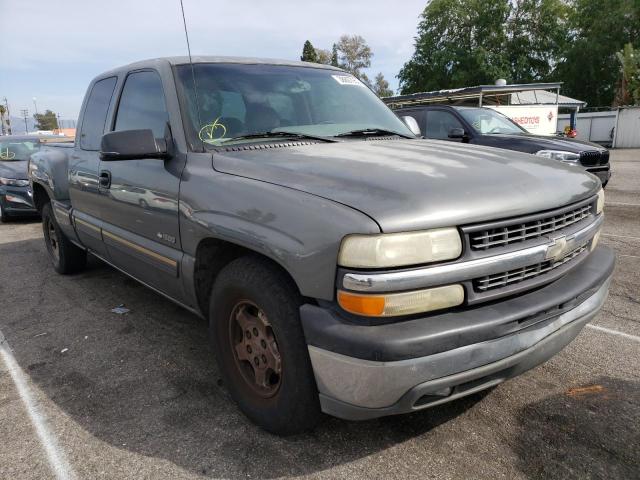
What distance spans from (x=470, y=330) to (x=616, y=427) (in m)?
1.18

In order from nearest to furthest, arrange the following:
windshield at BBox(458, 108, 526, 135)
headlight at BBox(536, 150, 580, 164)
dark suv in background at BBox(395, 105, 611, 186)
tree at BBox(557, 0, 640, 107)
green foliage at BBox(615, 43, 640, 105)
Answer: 1. headlight at BBox(536, 150, 580, 164)
2. dark suv in background at BBox(395, 105, 611, 186)
3. windshield at BBox(458, 108, 526, 135)
4. green foliage at BBox(615, 43, 640, 105)
5. tree at BBox(557, 0, 640, 107)

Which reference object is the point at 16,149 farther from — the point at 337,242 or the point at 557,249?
the point at 557,249

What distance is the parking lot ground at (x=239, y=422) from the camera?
87.6 inches

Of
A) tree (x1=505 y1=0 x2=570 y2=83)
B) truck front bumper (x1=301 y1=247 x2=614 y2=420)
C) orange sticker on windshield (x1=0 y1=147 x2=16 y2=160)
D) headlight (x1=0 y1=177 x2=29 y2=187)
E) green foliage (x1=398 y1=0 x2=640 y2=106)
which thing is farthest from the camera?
tree (x1=505 y1=0 x2=570 y2=83)

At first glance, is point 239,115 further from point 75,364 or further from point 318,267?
point 75,364

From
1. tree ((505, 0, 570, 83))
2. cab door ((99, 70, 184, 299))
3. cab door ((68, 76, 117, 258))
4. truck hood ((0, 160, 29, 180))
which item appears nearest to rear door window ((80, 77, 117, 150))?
cab door ((68, 76, 117, 258))

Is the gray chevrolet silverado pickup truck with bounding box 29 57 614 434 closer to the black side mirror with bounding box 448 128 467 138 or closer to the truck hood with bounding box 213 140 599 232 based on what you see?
the truck hood with bounding box 213 140 599 232

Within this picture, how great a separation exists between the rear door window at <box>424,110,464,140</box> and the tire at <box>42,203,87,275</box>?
577 cm

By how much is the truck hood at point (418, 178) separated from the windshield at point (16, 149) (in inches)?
358

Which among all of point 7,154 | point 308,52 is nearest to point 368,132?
point 7,154

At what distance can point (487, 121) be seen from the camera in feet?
27.8

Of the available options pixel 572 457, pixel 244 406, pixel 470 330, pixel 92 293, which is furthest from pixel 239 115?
pixel 92 293

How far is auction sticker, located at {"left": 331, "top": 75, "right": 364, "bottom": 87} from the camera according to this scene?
11.9 feet

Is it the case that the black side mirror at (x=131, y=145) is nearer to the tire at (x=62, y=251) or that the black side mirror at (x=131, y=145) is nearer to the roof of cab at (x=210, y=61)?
the roof of cab at (x=210, y=61)
